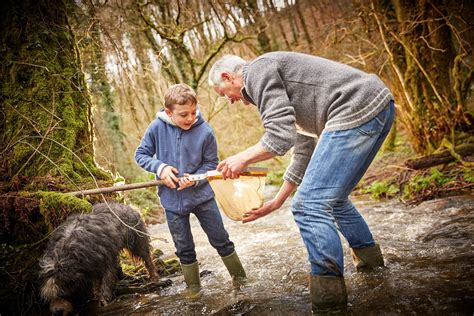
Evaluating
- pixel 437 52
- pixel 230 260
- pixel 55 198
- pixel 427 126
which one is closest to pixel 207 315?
pixel 230 260

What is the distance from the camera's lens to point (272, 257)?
14.0 ft

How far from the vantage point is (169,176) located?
3.34 metres

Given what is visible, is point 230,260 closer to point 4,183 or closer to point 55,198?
point 55,198

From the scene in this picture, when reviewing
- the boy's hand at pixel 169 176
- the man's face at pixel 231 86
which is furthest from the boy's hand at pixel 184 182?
the man's face at pixel 231 86

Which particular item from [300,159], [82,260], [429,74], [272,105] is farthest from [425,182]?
[82,260]

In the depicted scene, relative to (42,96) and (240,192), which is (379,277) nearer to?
(240,192)

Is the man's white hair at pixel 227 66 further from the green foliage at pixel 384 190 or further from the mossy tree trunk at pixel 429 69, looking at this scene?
the mossy tree trunk at pixel 429 69

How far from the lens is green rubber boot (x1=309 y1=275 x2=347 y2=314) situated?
2.29m

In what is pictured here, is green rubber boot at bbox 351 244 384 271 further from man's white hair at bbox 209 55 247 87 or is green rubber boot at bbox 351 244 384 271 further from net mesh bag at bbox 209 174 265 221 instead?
man's white hair at bbox 209 55 247 87

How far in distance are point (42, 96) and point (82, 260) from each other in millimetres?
2268

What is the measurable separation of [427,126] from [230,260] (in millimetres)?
5547

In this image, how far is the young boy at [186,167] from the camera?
3.57m

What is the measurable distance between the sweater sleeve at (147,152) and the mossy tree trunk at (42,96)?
0.85 meters

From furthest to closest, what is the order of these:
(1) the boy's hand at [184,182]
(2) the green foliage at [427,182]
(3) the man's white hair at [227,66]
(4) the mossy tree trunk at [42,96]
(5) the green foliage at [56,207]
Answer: (2) the green foliage at [427,182] < (4) the mossy tree trunk at [42,96] < (5) the green foliage at [56,207] < (1) the boy's hand at [184,182] < (3) the man's white hair at [227,66]
